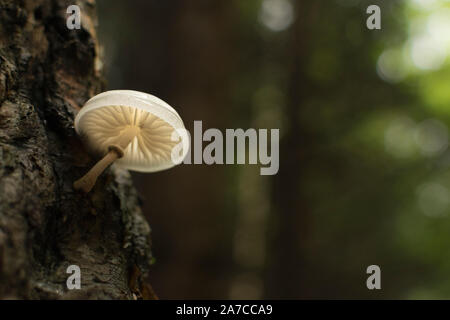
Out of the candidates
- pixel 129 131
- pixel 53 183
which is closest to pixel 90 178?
pixel 53 183

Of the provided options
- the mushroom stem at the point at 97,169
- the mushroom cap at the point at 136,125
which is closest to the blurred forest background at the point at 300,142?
the mushroom cap at the point at 136,125

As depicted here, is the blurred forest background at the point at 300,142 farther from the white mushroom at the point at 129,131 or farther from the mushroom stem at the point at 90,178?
the mushroom stem at the point at 90,178

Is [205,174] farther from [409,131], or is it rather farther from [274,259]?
[409,131]

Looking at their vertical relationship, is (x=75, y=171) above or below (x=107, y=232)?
above

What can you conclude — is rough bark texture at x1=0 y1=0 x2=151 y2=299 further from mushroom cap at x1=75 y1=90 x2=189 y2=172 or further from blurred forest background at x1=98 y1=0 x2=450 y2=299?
blurred forest background at x1=98 y1=0 x2=450 y2=299

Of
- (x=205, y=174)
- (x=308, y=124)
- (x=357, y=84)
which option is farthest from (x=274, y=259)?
(x=357, y=84)

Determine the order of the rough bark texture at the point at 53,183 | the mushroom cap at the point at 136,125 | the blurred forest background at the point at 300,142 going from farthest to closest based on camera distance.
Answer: the blurred forest background at the point at 300,142 < the mushroom cap at the point at 136,125 < the rough bark texture at the point at 53,183
